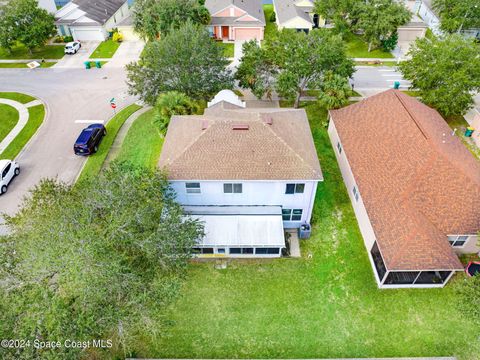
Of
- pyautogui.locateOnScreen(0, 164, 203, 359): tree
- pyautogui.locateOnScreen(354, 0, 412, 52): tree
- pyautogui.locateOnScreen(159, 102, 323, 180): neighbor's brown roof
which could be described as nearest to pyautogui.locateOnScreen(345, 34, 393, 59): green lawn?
pyautogui.locateOnScreen(354, 0, 412, 52): tree

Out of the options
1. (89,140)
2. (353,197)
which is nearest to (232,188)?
(353,197)

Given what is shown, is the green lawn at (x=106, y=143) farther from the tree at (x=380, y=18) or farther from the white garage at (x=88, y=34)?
the tree at (x=380, y=18)

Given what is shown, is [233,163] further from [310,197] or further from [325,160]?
[325,160]

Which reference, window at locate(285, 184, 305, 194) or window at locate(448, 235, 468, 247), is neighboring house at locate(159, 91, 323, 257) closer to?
window at locate(285, 184, 305, 194)

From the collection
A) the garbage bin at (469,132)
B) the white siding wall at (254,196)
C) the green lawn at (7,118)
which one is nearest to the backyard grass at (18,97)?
the green lawn at (7,118)

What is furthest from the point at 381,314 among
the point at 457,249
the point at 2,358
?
the point at 2,358

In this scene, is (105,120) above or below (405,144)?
below

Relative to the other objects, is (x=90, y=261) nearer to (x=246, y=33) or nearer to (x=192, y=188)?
(x=192, y=188)
